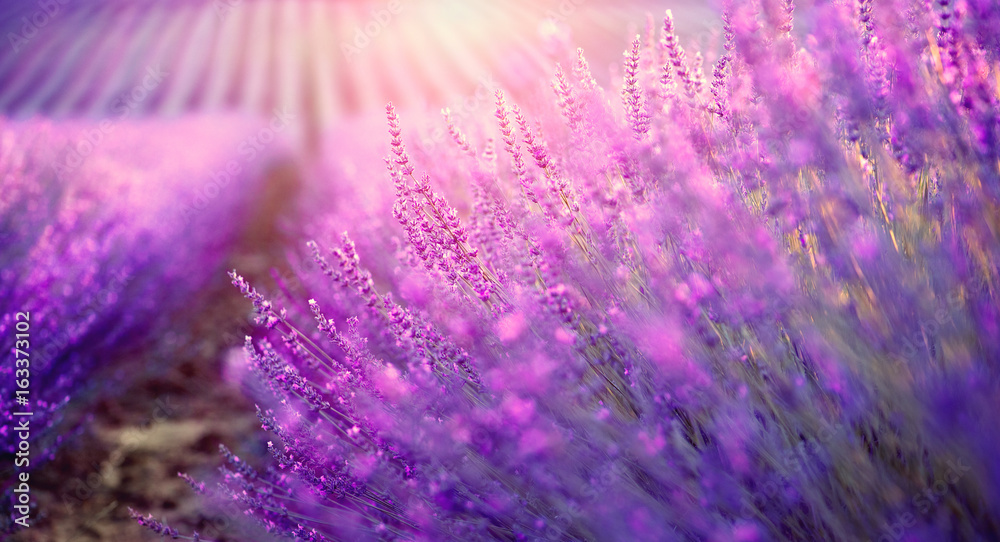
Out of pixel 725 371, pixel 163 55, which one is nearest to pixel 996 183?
pixel 725 371

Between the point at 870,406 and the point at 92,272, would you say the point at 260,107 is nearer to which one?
the point at 92,272

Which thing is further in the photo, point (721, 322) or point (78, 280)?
point (78, 280)

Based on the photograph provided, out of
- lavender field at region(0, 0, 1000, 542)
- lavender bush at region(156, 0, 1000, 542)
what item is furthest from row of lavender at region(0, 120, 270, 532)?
lavender bush at region(156, 0, 1000, 542)

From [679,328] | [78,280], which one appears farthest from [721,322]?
[78,280]

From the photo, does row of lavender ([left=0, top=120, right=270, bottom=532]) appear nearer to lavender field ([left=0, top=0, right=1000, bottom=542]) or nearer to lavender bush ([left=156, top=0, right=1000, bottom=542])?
lavender field ([left=0, top=0, right=1000, bottom=542])

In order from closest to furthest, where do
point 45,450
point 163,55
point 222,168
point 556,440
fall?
1. point 556,440
2. point 45,450
3. point 222,168
4. point 163,55

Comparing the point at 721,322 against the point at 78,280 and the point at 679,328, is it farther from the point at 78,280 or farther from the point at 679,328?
the point at 78,280

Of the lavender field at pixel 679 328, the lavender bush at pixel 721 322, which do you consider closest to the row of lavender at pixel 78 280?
the lavender field at pixel 679 328
